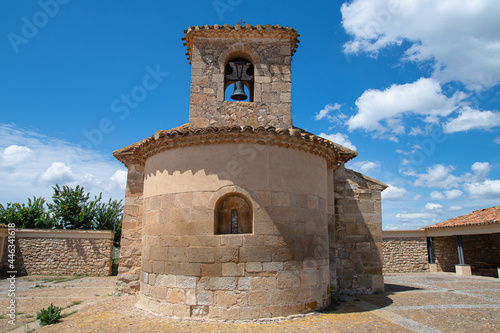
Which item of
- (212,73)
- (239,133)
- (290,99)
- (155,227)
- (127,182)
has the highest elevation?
(212,73)

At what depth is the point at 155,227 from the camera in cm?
712

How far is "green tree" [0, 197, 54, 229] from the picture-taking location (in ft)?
67.9

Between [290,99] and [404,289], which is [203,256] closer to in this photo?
[290,99]

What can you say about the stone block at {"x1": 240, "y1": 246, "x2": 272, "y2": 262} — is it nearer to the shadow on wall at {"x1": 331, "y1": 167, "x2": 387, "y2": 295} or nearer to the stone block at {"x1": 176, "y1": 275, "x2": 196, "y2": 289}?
the stone block at {"x1": 176, "y1": 275, "x2": 196, "y2": 289}

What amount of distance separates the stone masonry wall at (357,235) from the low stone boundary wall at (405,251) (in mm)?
8997

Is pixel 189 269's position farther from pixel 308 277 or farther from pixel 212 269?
pixel 308 277

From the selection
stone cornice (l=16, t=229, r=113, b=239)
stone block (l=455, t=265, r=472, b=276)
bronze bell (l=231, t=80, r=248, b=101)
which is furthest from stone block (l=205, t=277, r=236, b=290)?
stone block (l=455, t=265, r=472, b=276)

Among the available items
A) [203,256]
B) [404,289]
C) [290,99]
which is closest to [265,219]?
[203,256]

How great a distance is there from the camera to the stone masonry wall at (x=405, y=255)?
57.8ft

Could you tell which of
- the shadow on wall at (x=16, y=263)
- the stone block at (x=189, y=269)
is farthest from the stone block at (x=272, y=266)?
the shadow on wall at (x=16, y=263)

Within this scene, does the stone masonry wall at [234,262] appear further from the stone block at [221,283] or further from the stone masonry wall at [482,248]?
the stone masonry wall at [482,248]

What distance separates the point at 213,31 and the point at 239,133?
14.7 feet

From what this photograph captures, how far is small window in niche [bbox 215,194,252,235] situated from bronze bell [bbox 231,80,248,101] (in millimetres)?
3571

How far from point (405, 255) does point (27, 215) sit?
24035mm
